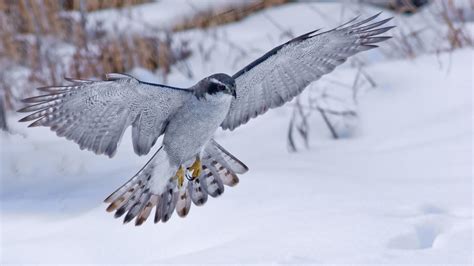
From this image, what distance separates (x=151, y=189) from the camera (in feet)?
16.7

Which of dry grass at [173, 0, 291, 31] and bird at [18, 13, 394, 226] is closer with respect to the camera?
bird at [18, 13, 394, 226]

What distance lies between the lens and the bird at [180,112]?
469cm

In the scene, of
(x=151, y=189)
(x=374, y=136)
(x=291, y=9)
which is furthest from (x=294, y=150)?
(x=291, y=9)

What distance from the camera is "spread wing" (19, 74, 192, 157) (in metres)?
4.69

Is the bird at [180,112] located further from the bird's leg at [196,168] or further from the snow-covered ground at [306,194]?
the snow-covered ground at [306,194]

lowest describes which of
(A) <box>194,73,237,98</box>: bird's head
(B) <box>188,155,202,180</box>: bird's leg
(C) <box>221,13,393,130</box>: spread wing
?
(B) <box>188,155,202,180</box>: bird's leg

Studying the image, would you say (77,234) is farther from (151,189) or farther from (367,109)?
(367,109)

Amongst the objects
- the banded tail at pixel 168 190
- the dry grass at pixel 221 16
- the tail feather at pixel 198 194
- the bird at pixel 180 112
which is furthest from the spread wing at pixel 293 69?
the dry grass at pixel 221 16

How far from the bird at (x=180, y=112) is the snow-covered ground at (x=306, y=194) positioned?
0.72 feet

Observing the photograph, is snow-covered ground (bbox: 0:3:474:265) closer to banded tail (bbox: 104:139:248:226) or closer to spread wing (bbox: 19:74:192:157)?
banded tail (bbox: 104:139:248:226)

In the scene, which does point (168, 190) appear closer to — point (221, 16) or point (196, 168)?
point (196, 168)

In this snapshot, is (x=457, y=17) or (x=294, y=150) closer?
(x=294, y=150)

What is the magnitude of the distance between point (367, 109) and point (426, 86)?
0.48m

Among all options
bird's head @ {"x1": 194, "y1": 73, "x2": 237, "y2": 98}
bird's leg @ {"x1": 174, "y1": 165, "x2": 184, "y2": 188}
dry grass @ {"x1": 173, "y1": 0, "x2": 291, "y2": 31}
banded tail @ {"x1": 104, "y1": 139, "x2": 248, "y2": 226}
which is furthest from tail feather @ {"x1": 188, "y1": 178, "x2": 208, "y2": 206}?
dry grass @ {"x1": 173, "y1": 0, "x2": 291, "y2": 31}
